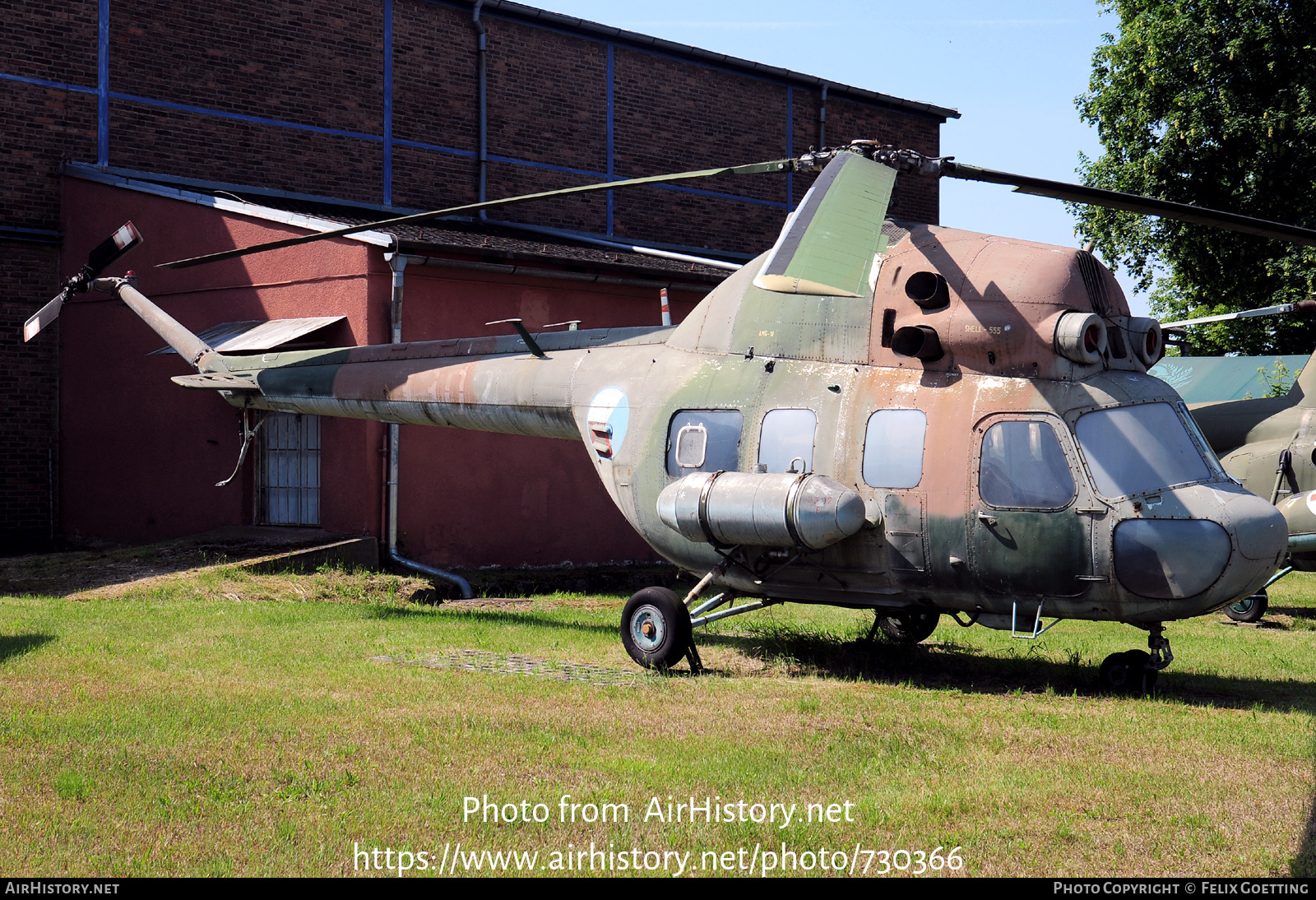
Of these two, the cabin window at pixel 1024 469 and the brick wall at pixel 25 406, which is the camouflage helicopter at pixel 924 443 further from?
the brick wall at pixel 25 406

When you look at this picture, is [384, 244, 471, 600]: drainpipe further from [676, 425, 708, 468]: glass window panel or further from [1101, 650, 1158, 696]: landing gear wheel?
[1101, 650, 1158, 696]: landing gear wheel

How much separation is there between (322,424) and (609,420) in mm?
6497

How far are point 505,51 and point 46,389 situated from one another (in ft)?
33.3

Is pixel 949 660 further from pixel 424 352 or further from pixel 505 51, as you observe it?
pixel 505 51

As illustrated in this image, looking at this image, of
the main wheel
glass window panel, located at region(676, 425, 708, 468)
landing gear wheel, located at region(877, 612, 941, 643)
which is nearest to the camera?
the main wheel

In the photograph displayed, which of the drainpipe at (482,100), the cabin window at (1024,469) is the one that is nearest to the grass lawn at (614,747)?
the cabin window at (1024,469)

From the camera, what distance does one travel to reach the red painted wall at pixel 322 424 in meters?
14.4

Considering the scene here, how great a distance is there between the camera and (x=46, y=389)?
17766mm

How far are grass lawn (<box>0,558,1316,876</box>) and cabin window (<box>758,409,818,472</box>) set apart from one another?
5.35 ft

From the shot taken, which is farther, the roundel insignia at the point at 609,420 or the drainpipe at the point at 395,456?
the drainpipe at the point at 395,456

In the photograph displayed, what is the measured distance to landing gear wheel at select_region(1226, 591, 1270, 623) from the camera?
12398mm

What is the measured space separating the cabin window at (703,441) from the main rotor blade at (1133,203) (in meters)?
2.47

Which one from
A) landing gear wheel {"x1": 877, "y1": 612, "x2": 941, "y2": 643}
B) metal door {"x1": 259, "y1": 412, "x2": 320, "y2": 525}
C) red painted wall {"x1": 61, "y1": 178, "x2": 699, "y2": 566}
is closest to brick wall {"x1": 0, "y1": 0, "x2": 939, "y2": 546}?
red painted wall {"x1": 61, "y1": 178, "x2": 699, "y2": 566}
